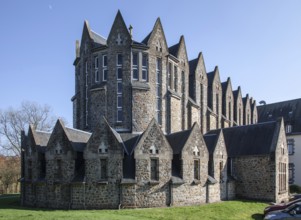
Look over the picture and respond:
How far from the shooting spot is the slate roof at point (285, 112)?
177ft

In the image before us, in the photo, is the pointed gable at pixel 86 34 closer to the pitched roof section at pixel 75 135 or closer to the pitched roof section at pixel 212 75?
the pitched roof section at pixel 75 135

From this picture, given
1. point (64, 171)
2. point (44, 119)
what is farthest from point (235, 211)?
point (44, 119)

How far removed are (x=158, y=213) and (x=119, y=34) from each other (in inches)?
726

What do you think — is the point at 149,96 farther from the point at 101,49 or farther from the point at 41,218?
the point at 41,218

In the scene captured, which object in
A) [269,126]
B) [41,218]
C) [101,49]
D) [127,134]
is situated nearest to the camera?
[41,218]

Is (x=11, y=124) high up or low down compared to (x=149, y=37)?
down

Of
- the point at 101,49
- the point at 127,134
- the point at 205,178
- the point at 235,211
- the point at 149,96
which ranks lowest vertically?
the point at 235,211

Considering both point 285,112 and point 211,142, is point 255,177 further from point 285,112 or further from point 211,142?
point 285,112

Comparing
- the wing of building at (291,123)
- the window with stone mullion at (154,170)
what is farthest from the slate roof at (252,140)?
the wing of building at (291,123)

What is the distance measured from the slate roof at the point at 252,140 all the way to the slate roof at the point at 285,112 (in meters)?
19.9

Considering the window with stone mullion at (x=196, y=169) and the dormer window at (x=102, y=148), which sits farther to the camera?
the window with stone mullion at (x=196, y=169)

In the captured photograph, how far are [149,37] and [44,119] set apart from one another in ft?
100

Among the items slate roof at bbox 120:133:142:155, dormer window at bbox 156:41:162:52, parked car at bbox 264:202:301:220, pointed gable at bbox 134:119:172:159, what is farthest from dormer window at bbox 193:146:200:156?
dormer window at bbox 156:41:162:52

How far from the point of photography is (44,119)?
5538cm
